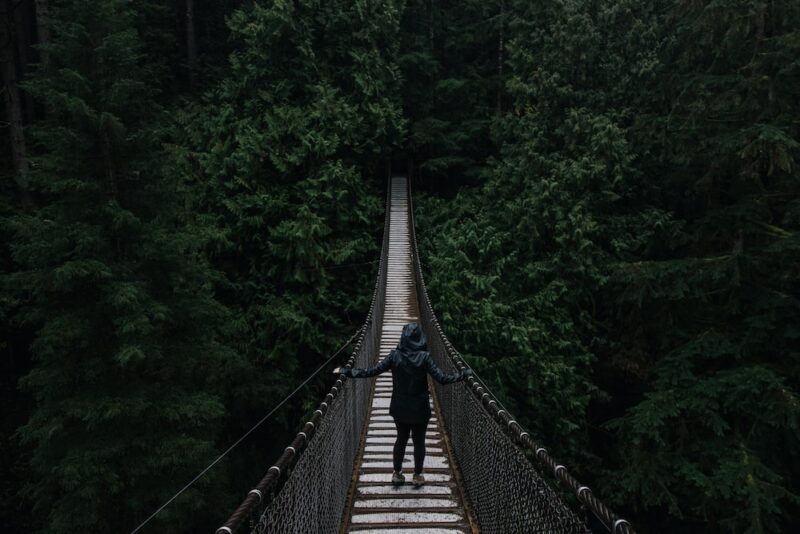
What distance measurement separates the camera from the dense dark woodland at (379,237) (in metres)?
7.04

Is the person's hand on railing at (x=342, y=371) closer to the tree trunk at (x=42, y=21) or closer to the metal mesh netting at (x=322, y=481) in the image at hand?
the metal mesh netting at (x=322, y=481)

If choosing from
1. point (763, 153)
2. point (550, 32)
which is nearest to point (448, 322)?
point (763, 153)

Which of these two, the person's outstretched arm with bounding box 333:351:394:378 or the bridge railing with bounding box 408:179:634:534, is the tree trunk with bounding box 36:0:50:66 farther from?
the bridge railing with bounding box 408:179:634:534

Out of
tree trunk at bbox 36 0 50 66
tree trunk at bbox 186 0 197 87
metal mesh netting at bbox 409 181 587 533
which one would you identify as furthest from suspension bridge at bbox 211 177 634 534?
tree trunk at bbox 186 0 197 87

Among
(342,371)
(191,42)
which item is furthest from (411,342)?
(191,42)

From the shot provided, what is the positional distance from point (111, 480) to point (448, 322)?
6.34m

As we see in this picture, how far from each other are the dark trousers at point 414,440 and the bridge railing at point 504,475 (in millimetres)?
394

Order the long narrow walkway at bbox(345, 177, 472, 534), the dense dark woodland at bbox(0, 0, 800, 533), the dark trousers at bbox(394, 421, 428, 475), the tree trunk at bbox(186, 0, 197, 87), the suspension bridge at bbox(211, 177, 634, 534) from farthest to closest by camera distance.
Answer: the tree trunk at bbox(186, 0, 197, 87)
the dense dark woodland at bbox(0, 0, 800, 533)
the dark trousers at bbox(394, 421, 428, 475)
the long narrow walkway at bbox(345, 177, 472, 534)
the suspension bridge at bbox(211, 177, 634, 534)

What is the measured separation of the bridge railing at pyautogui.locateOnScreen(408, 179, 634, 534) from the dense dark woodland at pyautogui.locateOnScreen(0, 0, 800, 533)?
4.81 meters

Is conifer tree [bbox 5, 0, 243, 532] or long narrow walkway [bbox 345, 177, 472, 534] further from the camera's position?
conifer tree [bbox 5, 0, 243, 532]

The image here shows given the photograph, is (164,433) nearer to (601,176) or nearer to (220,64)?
(601,176)

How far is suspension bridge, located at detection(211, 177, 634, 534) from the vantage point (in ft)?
6.80

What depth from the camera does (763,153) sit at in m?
7.14

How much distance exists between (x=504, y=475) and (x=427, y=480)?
1.42m
